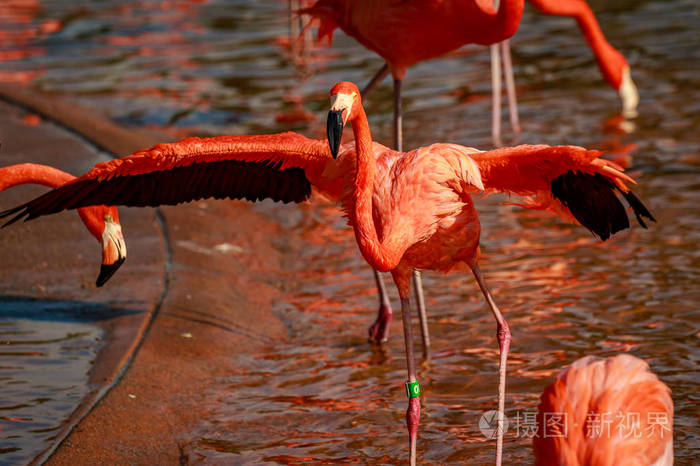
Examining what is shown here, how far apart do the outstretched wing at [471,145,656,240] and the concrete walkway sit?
1.64m

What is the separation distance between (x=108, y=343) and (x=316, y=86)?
18.7 ft

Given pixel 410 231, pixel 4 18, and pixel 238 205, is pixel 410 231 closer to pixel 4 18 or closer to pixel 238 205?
pixel 238 205

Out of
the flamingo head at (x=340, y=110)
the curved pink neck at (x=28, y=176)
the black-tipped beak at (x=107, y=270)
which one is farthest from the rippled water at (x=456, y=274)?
the flamingo head at (x=340, y=110)

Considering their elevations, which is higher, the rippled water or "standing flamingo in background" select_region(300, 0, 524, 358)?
"standing flamingo in background" select_region(300, 0, 524, 358)

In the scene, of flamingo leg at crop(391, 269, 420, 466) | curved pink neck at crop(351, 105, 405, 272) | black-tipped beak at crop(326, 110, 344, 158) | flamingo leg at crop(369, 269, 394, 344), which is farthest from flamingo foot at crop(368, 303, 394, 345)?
black-tipped beak at crop(326, 110, 344, 158)

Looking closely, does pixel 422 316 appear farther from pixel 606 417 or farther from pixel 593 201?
pixel 606 417

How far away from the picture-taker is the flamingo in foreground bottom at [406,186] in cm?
359

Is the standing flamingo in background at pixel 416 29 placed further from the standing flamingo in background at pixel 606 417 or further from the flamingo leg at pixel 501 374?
the standing flamingo in background at pixel 606 417

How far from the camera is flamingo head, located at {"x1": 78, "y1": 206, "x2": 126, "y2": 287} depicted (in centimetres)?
411

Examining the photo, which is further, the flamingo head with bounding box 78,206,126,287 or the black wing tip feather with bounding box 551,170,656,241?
the flamingo head with bounding box 78,206,126,287

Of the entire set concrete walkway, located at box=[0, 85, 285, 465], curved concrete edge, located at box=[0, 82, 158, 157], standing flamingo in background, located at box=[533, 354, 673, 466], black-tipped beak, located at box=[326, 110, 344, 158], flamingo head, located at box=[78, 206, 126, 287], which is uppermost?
black-tipped beak, located at box=[326, 110, 344, 158]

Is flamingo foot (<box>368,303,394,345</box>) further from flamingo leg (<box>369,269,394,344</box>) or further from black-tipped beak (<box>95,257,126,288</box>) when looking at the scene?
black-tipped beak (<box>95,257,126,288</box>)

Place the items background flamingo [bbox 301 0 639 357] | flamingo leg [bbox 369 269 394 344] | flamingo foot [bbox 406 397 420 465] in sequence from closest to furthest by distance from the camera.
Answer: flamingo foot [bbox 406 397 420 465]
background flamingo [bbox 301 0 639 357]
flamingo leg [bbox 369 269 394 344]

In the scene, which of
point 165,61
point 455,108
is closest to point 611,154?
point 455,108
